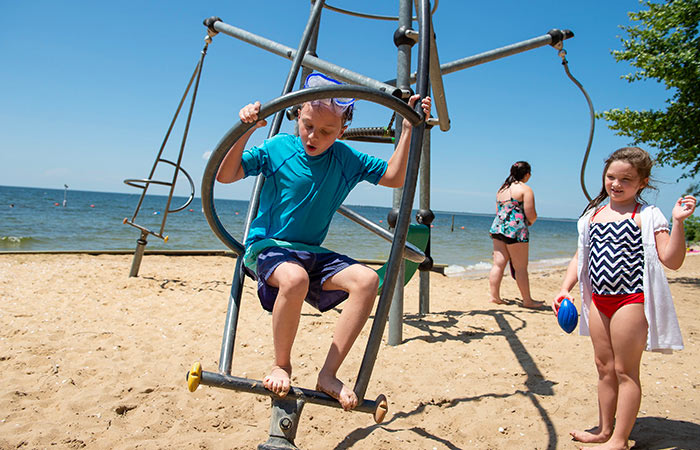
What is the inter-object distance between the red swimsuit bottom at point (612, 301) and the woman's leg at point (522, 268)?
3220 mm

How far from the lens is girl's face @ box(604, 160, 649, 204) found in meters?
2.11

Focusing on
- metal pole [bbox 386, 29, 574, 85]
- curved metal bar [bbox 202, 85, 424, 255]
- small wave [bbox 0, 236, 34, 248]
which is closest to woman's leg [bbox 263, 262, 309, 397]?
curved metal bar [bbox 202, 85, 424, 255]

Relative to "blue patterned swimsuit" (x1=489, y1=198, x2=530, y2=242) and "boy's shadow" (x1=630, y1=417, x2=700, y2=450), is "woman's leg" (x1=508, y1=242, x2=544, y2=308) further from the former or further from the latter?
"boy's shadow" (x1=630, y1=417, x2=700, y2=450)

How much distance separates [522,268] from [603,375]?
322cm

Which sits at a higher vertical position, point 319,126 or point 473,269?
point 319,126

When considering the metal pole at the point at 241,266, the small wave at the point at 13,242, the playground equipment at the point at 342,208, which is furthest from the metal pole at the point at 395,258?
the small wave at the point at 13,242

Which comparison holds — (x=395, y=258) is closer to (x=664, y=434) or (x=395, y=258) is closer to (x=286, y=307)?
(x=286, y=307)

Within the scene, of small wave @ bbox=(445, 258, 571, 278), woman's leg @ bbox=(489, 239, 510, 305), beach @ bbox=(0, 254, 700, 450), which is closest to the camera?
beach @ bbox=(0, 254, 700, 450)

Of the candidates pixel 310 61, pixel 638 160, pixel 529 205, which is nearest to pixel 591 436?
pixel 638 160

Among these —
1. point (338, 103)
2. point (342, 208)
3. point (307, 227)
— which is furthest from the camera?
point (342, 208)

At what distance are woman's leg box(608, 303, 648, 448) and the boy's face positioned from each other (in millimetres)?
1430

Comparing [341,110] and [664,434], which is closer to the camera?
[341,110]

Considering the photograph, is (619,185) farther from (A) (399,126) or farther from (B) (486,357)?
(B) (486,357)

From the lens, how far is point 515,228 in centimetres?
536
